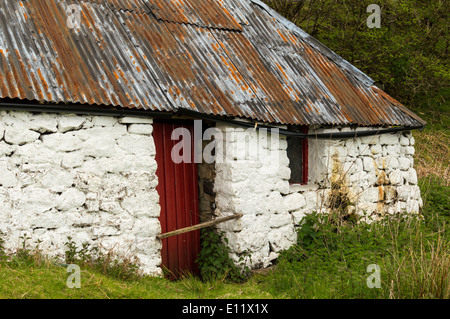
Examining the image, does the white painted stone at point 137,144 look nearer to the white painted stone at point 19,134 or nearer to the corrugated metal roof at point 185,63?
the corrugated metal roof at point 185,63

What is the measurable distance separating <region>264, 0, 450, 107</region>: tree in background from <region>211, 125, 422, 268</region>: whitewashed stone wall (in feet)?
23.3

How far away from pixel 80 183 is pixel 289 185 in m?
3.29

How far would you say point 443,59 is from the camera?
55.5 feet

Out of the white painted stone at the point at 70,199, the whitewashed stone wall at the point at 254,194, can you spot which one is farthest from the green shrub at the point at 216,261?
the white painted stone at the point at 70,199

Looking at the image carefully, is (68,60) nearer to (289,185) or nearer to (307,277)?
(289,185)

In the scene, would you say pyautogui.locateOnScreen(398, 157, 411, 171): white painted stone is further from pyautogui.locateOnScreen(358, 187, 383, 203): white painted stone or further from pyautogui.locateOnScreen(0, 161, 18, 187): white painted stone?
Answer: pyautogui.locateOnScreen(0, 161, 18, 187): white painted stone

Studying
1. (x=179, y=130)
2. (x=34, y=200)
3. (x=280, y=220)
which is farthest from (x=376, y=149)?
(x=34, y=200)

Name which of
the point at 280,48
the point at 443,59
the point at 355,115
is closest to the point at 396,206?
the point at 355,115

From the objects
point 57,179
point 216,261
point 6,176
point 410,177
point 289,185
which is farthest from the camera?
point 410,177

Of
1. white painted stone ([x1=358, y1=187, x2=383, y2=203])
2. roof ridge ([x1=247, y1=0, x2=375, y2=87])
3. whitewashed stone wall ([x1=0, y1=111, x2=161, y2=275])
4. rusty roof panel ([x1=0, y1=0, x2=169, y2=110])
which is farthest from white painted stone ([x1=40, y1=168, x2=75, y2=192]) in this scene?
roof ridge ([x1=247, y1=0, x2=375, y2=87])

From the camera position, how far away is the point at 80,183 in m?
5.40

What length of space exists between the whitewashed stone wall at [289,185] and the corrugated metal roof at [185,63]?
0.44m

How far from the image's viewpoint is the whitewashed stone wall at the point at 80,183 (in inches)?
199

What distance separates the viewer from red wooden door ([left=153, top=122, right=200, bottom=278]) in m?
6.43
